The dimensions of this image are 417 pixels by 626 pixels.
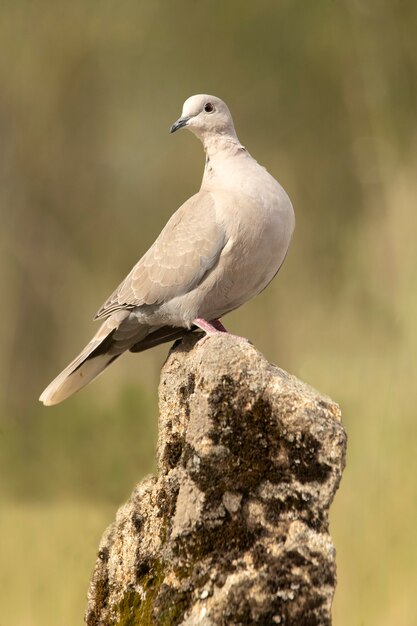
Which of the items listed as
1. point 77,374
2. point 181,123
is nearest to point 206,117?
point 181,123

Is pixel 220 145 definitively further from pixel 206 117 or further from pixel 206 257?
pixel 206 257

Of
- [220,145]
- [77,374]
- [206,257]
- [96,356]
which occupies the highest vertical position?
[220,145]

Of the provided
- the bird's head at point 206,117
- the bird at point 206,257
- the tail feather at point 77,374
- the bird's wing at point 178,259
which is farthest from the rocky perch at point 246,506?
the bird's head at point 206,117

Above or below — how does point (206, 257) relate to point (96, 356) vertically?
above

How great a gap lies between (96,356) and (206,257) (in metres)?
0.84

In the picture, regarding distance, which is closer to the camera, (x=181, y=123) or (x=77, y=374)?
(x=181, y=123)

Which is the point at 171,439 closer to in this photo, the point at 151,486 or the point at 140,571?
the point at 151,486

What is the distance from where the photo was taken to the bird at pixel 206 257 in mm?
3701

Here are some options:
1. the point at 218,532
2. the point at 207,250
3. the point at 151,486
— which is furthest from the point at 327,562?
the point at 207,250

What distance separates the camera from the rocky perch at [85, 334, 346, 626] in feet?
9.76

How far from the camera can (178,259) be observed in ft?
12.7

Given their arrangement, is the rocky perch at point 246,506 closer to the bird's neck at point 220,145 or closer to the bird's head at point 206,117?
the bird's neck at point 220,145

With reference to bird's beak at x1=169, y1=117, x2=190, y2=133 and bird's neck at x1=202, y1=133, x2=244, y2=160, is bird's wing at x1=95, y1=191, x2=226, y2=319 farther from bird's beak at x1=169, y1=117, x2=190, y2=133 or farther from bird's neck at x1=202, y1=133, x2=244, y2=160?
bird's beak at x1=169, y1=117, x2=190, y2=133

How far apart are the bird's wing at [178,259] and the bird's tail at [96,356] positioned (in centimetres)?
8
